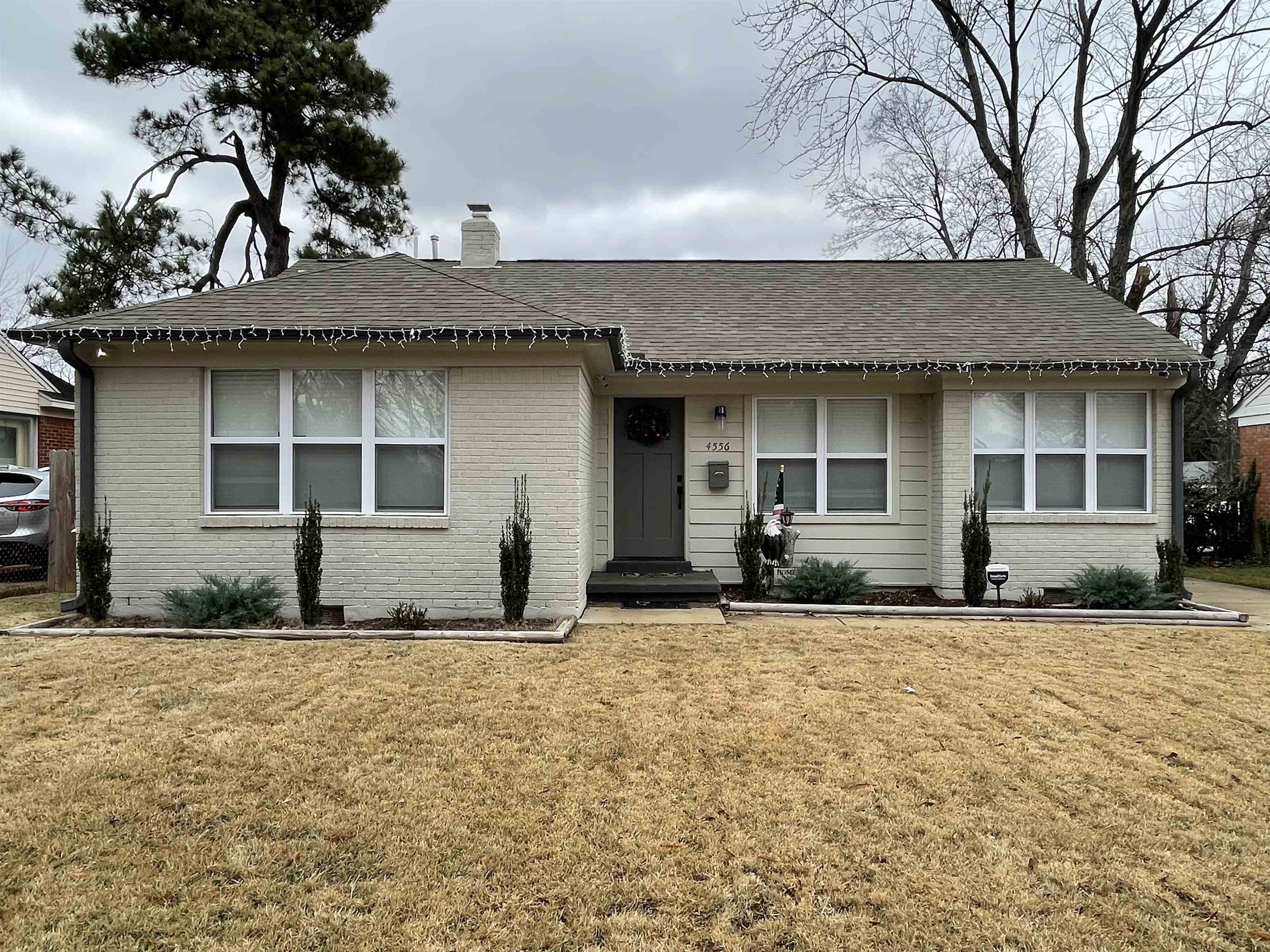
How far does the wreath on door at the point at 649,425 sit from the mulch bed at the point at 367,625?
2.92m

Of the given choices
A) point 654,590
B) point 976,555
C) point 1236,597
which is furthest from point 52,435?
point 1236,597

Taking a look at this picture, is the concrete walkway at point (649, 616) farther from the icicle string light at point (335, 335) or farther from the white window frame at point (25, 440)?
the white window frame at point (25, 440)

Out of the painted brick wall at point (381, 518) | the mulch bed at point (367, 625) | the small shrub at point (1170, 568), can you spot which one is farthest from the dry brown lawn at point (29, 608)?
the small shrub at point (1170, 568)

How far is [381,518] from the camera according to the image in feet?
22.9

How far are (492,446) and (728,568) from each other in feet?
11.5

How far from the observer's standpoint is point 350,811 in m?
3.01

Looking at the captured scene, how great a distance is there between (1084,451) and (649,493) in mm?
5183

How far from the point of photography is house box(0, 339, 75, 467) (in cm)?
1488

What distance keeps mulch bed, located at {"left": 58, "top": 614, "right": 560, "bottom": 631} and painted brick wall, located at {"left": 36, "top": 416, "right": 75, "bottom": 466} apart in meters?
11.9

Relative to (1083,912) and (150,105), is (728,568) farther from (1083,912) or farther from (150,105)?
(150,105)

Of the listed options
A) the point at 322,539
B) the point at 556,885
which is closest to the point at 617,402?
the point at 322,539

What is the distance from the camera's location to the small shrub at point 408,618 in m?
6.70

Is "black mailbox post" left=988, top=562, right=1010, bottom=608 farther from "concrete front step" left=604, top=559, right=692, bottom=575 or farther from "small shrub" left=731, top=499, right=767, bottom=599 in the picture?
"concrete front step" left=604, top=559, right=692, bottom=575

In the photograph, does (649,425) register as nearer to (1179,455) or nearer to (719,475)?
(719,475)
